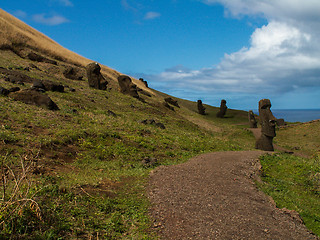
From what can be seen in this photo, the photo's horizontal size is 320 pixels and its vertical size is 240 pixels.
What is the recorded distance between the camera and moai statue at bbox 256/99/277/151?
1037 inches

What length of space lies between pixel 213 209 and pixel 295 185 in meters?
8.02

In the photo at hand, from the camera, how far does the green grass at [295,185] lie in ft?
36.3

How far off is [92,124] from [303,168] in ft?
50.6

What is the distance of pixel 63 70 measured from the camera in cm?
4462

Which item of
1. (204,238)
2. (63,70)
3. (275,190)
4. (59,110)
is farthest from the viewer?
(63,70)

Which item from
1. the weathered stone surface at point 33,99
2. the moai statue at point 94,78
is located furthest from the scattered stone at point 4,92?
the moai statue at point 94,78

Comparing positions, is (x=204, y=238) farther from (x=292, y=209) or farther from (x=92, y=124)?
(x=92, y=124)

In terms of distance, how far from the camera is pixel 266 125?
2650 cm

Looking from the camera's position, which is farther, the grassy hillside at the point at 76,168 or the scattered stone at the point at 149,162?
the scattered stone at the point at 149,162

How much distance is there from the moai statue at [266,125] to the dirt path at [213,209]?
14.3 metres

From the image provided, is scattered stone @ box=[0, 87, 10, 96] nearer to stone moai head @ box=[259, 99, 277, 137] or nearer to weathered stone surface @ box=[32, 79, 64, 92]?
weathered stone surface @ box=[32, 79, 64, 92]

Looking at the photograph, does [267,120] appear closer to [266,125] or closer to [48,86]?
[266,125]

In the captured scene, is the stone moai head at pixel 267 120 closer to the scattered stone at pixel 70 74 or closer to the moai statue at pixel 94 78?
the moai statue at pixel 94 78

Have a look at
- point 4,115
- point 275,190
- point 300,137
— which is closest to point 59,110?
point 4,115
